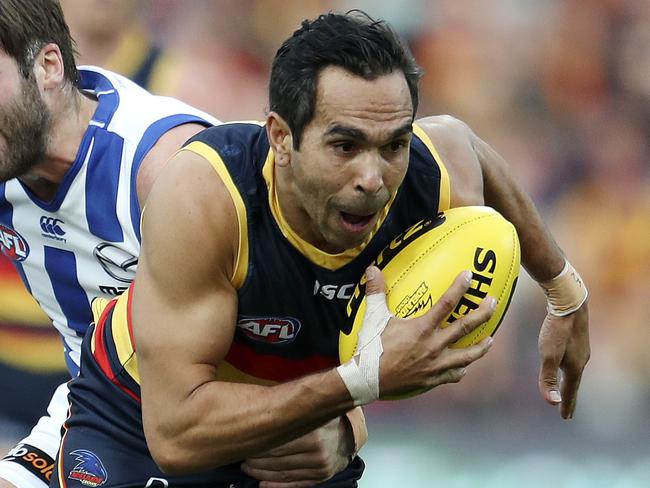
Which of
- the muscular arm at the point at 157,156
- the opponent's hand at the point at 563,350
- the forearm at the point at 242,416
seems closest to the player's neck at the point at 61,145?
the muscular arm at the point at 157,156

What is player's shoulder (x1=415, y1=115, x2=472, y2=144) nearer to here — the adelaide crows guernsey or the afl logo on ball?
the adelaide crows guernsey

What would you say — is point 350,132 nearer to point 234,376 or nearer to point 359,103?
point 359,103

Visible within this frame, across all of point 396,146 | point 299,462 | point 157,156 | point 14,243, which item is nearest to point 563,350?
point 299,462

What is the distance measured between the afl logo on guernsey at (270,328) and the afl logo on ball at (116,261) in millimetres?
632

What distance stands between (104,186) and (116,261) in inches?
9.9

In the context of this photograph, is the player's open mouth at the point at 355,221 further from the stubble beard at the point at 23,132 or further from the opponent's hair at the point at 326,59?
the stubble beard at the point at 23,132

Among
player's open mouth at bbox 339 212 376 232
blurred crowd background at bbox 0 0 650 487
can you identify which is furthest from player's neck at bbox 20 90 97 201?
blurred crowd background at bbox 0 0 650 487

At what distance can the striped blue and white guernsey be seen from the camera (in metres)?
4.03

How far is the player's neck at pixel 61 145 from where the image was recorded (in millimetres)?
4137

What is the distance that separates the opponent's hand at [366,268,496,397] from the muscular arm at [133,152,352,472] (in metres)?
0.16

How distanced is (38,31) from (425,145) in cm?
141

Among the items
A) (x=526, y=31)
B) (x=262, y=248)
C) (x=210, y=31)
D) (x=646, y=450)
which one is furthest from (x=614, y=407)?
(x=262, y=248)

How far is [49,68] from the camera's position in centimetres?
417

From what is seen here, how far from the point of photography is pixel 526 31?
6035 mm
